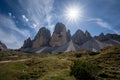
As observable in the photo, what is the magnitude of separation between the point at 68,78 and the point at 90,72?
593 cm

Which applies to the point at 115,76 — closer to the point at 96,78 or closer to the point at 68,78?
the point at 96,78

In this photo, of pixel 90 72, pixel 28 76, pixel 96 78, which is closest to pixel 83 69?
pixel 90 72

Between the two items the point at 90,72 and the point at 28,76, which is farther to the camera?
the point at 28,76

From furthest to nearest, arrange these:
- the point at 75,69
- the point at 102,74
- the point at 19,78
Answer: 1. the point at 19,78
2. the point at 102,74
3. the point at 75,69

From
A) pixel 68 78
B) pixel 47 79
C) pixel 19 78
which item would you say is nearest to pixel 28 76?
pixel 19 78

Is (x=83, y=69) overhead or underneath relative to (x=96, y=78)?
overhead

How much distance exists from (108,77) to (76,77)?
896 cm

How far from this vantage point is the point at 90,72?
33.6m

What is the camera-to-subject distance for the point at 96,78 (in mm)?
33906

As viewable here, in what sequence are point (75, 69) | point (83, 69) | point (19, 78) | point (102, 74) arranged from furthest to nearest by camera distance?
1. point (19, 78)
2. point (102, 74)
3. point (75, 69)
4. point (83, 69)

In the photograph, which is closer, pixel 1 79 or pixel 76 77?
pixel 76 77

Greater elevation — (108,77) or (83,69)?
(83,69)

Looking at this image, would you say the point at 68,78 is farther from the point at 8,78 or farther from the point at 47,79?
the point at 8,78

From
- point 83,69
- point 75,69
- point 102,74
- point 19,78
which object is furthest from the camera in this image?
point 19,78
